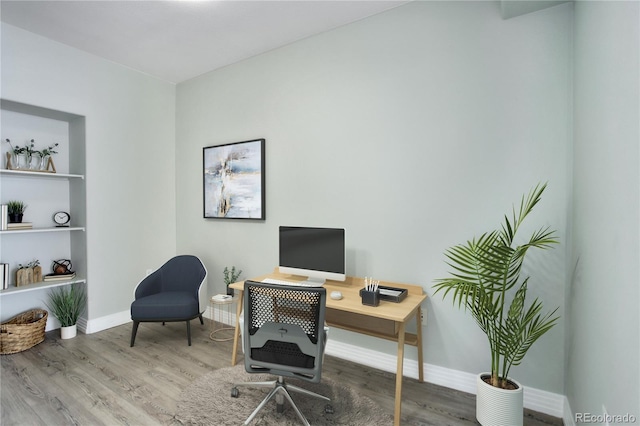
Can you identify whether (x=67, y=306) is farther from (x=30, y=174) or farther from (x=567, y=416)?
(x=567, y=416)

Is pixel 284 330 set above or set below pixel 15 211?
below

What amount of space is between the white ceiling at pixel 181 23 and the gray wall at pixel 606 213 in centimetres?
155

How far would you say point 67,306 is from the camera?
3.21m

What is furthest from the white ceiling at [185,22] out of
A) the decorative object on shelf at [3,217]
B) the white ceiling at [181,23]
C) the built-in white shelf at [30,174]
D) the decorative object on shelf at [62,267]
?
the decorative object on shelf at [62,267]

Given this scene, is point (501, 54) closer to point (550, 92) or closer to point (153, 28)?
point (550, 92)

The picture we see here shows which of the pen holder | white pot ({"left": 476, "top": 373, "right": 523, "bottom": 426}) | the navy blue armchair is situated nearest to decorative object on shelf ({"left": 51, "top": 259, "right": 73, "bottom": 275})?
the navy blue armchair

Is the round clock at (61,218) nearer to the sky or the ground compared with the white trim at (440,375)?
nearer to the sky

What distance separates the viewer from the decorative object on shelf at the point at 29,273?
3.06 metres

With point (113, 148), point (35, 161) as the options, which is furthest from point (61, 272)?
point (113, 148)

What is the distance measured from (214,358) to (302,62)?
2.88m

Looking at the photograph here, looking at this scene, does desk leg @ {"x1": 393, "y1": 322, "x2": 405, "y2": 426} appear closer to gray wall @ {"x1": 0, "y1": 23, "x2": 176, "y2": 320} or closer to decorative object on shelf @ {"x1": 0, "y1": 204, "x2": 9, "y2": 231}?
gray wall @ {"x1": 0, "y1": 23, "x2": 176, "y2": 320}

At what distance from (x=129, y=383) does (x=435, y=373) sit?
2.35m

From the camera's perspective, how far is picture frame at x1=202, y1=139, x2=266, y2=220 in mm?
3314

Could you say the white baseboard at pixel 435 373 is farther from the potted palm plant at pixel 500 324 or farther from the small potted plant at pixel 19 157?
the small potted plant at pixel 19 157
